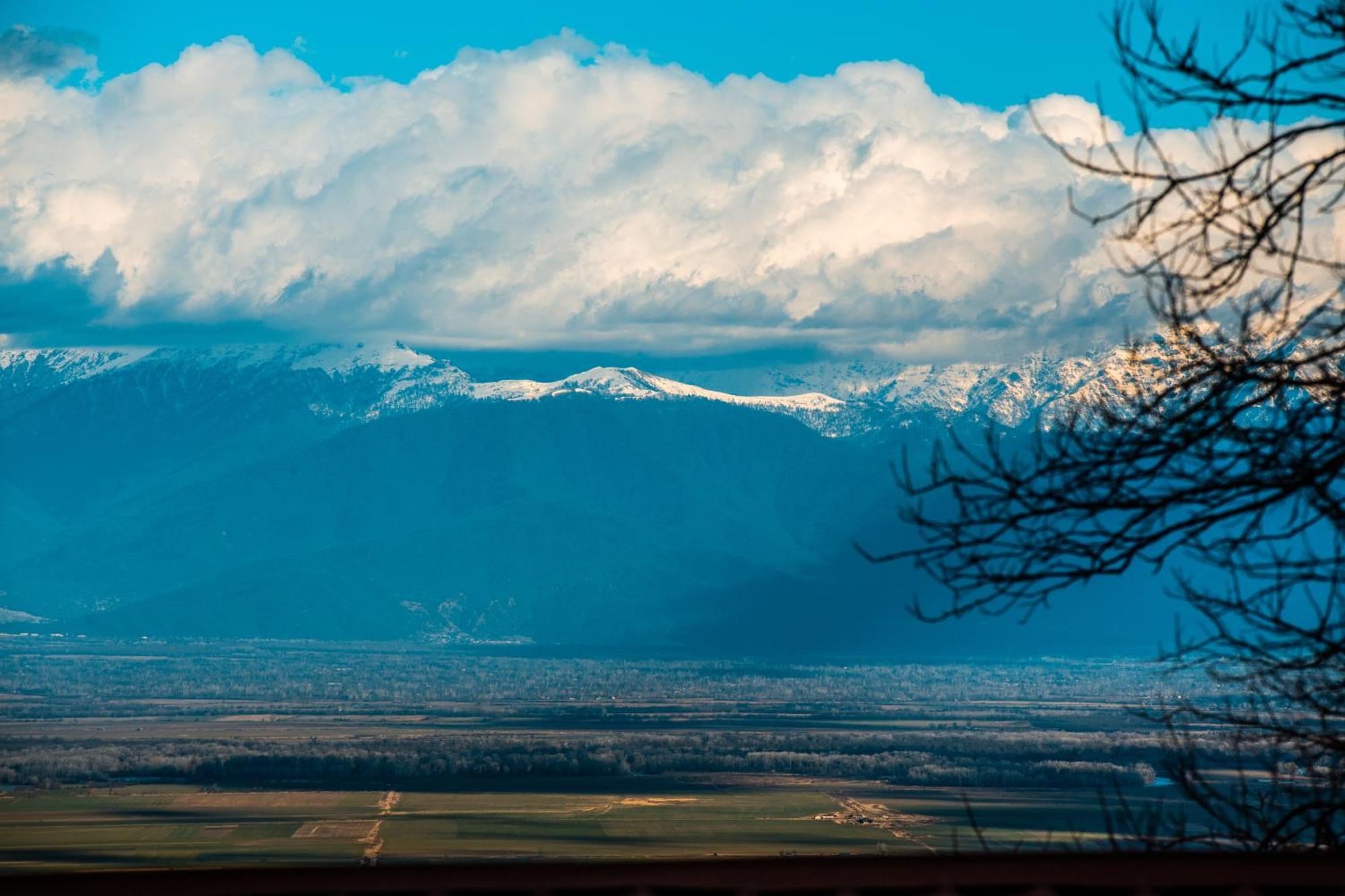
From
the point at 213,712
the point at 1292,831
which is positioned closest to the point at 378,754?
the point at 213,712

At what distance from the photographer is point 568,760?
132 metres

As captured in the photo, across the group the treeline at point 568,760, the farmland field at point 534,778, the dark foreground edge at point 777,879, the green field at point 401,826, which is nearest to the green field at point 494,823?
the green field at point 401,826

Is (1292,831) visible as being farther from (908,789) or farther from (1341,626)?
(908,789)

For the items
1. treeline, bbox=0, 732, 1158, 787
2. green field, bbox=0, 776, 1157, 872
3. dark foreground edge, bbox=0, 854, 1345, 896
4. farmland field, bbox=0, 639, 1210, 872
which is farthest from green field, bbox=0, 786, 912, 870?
dark foreground edge, bbox=0, 854, 1345, 896

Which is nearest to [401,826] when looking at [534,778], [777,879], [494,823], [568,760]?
[494,823]

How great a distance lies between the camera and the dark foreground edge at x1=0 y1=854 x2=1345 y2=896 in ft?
19.5

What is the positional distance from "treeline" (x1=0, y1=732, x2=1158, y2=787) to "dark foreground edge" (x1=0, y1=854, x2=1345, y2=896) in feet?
350

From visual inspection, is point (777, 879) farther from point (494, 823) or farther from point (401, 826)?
point (494, 823)

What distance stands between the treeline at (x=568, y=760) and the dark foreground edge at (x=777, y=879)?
350 ft

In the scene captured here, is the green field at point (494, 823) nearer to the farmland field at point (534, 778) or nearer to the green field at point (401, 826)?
the green field at point (401, 826)

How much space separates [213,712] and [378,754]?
175 ft

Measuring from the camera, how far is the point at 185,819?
307ft

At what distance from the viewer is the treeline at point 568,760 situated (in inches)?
4732

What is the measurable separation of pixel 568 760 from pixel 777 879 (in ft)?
423
